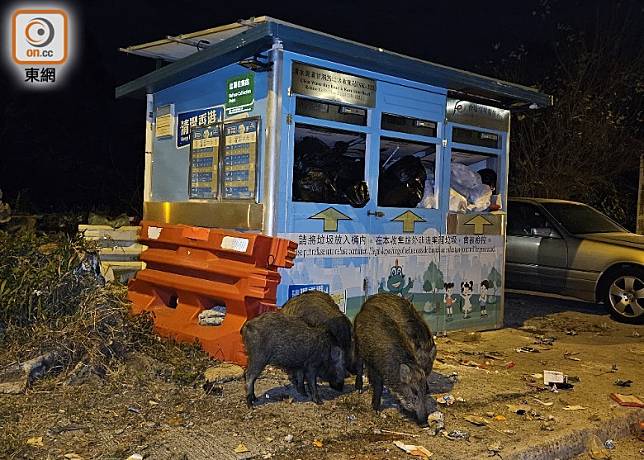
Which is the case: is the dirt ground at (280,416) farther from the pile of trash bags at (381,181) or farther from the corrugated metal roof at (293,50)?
the corrugated metal roof at (293,50)

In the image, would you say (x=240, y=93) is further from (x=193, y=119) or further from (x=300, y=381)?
(x=300, y=381)

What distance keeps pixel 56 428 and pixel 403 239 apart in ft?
13.5

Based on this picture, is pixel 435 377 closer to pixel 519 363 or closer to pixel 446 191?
pixel 519 363

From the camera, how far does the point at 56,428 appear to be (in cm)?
464

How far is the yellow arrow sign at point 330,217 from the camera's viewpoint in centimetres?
675

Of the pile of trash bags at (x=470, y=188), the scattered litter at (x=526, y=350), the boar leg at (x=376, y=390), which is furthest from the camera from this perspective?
the pile of trash bags at (x=470, y=188)

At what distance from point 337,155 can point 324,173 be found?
341mm

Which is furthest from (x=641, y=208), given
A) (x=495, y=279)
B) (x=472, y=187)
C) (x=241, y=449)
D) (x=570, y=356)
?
(x=241, y=449)

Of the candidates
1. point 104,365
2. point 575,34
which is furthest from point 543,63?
point 104,365

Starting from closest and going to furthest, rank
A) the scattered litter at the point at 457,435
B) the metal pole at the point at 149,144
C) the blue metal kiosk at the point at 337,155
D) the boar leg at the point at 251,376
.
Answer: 1. the scattered litter at the point at 457,435
2. the boar leg at the point at 251,376
3. the blue metal kiosk at the point at 337,155
4. the metal pole at the point at 149,144

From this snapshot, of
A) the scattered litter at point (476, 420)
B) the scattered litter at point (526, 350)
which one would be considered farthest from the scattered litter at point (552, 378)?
the scattered litter at point (476, 420)

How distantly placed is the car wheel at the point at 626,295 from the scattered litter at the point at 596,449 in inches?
205

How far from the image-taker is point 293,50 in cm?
638

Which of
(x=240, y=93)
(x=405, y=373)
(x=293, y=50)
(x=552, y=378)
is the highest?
(x=293, y=50)
